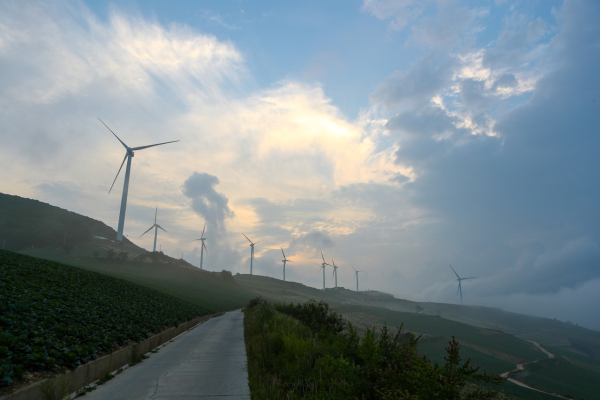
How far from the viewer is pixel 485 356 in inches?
4323

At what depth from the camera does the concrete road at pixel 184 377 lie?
9.63 m

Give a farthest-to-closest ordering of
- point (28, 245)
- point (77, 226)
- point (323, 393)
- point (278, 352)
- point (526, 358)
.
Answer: point (77, 226) → point (526, 358) → point (28, 245) → point (278, 352) → point (323, 393)

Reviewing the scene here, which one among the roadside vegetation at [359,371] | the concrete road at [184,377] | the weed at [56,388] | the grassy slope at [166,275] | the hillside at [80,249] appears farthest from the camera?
the hillside at [80,249]

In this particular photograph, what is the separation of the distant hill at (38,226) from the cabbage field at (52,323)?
369 feet

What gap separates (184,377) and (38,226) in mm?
147168

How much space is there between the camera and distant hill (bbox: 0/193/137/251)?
112375 mm

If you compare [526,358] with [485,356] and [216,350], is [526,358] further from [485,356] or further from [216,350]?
[216,350]

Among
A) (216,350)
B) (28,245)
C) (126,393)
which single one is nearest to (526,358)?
(216,350)

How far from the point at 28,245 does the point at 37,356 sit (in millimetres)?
128491

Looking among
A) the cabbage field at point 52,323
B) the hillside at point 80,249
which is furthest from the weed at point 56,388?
the hillside at point 80,249

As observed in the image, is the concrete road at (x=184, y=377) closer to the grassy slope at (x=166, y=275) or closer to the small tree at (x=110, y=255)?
the grassy slope at (x=166, y=275)

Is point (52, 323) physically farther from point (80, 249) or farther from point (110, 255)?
point (80, 249)

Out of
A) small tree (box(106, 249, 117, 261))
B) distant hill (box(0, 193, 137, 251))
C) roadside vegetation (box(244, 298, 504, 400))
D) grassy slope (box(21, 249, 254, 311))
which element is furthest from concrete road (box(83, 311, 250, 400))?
distant hill (box(0, 193, 137, 251))

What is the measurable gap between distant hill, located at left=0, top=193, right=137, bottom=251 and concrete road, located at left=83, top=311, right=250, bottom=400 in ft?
395
